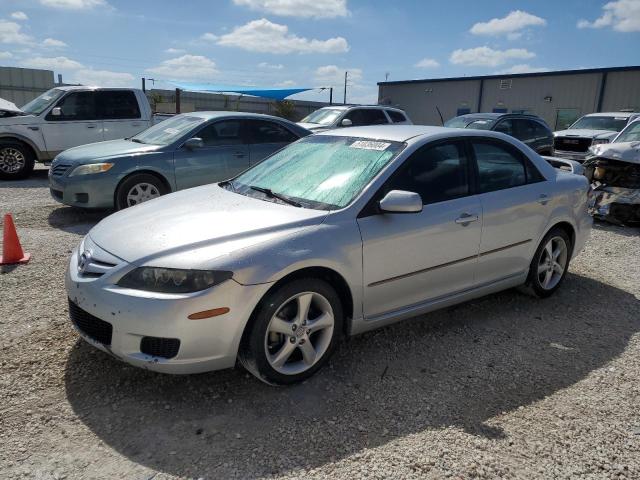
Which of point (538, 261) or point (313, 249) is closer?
point (313, 249)

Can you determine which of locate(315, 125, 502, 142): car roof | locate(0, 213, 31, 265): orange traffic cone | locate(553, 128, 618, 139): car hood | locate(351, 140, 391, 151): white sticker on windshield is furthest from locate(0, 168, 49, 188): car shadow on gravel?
locate(553, 128, 618, 139): car hood

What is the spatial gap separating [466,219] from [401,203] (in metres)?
0.81

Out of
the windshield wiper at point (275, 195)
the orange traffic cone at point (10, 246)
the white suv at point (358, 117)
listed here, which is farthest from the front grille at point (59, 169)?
the white suv at point (358, 117)

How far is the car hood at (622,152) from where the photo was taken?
786 centimetres

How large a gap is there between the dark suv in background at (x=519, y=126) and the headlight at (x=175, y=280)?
1052 cm

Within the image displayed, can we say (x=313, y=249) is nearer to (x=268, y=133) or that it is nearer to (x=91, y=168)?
(x=91, y=168)

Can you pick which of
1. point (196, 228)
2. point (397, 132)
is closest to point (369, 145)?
point (397, 132)

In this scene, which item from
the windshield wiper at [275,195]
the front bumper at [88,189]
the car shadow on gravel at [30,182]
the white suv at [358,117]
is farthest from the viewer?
the white suv at [358,117]

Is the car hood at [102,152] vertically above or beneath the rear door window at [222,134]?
beneath

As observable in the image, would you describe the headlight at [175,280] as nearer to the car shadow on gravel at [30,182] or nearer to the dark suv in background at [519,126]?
the car shadow on gravel at [30,182]

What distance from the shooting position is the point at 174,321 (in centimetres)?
276

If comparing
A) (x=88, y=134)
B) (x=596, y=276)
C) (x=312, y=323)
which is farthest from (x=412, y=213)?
(x=88, y=134)

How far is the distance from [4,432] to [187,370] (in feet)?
3.14

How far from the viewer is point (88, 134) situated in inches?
428
